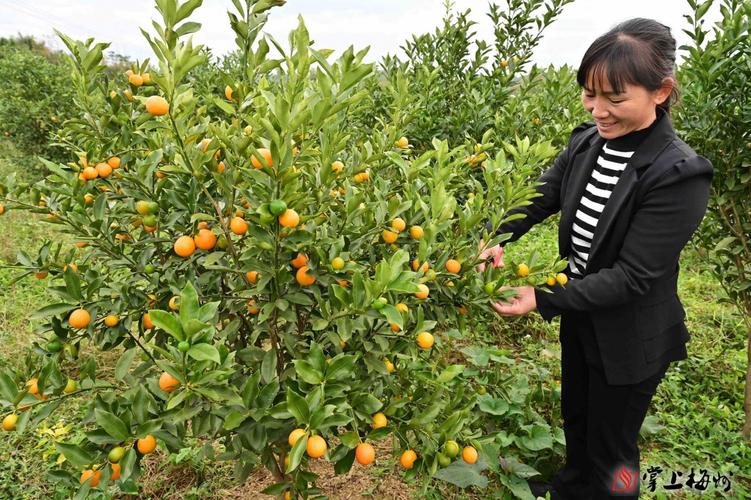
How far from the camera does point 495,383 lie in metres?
2.65

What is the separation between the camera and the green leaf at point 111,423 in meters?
1.14

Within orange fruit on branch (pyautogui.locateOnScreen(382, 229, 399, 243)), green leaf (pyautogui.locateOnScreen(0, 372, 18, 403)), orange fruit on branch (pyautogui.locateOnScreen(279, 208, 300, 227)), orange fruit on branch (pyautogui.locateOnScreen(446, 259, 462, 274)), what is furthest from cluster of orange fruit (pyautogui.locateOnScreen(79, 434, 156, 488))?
orange fruit on branch (pyautogui.locateOnScreen(446, 259, 462, 274))

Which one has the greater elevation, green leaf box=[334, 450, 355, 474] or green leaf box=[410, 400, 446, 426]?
green leaf box=[410, 400, 446, 426]

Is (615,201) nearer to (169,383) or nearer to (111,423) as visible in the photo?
(169,383)

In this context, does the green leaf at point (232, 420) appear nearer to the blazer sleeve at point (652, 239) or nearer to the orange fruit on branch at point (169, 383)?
the orange fruit on branch at point (169, 383)

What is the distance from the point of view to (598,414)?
82.1 inches

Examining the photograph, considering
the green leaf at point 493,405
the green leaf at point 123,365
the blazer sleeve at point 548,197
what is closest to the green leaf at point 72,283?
the green leaf at point 123,365

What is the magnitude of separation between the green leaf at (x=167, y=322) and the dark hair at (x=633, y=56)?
4.86 feet

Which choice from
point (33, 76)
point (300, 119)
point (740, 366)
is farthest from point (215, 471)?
point (33, 76)

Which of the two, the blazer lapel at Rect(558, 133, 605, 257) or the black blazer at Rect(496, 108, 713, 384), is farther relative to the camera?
the blazer lapel at Rect(558, 133, 605, 257)

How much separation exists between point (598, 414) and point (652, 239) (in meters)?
0.82

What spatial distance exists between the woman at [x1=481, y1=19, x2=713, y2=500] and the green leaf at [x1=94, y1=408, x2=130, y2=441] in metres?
1.18

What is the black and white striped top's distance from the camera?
1854 millimetres

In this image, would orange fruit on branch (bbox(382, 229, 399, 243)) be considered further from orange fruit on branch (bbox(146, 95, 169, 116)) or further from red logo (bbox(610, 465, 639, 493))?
red logo (bbox(610, 465, 639, 493))
